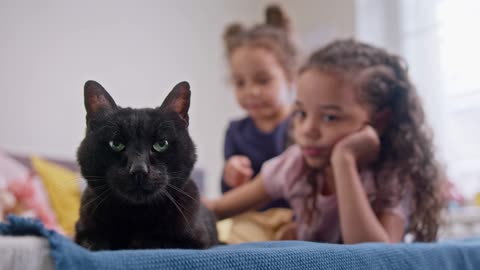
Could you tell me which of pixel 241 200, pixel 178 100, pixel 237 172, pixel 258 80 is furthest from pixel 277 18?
pixel 178 100

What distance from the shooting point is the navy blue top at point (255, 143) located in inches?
64.7

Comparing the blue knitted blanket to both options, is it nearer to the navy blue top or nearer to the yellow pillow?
the navy blue top

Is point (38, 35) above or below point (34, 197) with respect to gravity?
above

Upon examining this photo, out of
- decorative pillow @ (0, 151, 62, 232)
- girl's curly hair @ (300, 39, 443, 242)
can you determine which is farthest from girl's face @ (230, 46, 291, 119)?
decorative pillow @ (0, 151, 62, 232)

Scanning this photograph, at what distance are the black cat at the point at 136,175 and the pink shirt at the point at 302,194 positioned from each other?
578 mm

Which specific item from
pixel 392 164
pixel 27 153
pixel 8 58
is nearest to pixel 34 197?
pixel 27 153

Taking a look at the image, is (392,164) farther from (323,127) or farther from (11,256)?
(11,256)

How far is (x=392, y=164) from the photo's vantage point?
113 cm

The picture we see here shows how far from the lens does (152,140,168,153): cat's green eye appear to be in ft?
1.88

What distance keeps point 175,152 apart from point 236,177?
86 centimetres

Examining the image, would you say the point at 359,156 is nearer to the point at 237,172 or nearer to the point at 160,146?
the point at 237,172

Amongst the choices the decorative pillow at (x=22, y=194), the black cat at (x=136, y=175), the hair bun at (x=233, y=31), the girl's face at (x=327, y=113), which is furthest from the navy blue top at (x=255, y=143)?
the black cat at (x=136, y=175)

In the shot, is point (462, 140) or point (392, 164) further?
point (462, 140)

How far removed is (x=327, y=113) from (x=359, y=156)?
121 mm
